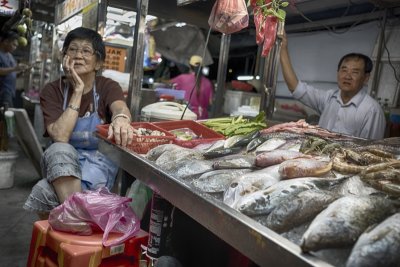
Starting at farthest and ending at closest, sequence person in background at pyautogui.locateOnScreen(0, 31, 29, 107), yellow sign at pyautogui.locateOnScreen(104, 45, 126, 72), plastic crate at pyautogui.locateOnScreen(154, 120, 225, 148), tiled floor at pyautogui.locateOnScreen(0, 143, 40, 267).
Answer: person in background at pyautogui.locateOnScreen(0, 31, 29, 107) → yellow sign at pyautogui.locateOnScreen(104, 45, 126, 72) → tiled floor at pyautogui.locateOnScreen(0, 143, 40, 267) → plastic crate at pyautogui.locateOnScreen(154, 120, 225, 148)

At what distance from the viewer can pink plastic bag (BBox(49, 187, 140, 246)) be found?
2.20m

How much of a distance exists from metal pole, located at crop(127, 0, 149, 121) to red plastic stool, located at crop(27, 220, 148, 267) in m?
1.78

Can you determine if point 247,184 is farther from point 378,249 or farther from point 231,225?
point 378,249

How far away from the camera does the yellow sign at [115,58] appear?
219 inches

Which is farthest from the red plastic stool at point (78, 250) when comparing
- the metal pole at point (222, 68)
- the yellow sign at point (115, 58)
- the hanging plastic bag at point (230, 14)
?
the yellow sign at point (115, 58)

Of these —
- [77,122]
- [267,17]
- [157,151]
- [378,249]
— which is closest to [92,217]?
[157,151]

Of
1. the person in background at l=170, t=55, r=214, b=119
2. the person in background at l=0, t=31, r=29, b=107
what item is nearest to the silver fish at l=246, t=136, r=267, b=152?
the person in background at l=170, t=55, r=214, b=119

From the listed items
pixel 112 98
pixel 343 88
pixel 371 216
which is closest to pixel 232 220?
pixel 371 216

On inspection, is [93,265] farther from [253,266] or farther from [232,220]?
[232,220]

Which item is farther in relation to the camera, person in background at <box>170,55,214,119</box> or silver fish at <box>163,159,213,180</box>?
person in background at <box>170,55,214,119</box>

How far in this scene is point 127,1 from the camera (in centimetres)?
418

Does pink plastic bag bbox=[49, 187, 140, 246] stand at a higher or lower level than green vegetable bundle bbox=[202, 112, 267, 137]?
lower

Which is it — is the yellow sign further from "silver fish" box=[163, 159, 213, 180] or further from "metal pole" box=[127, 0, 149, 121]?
"silver fish" box=[163, 159, 213, 180]

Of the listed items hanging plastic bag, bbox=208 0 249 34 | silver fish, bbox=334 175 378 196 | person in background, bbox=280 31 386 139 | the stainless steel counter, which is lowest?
the stainless steel counter
